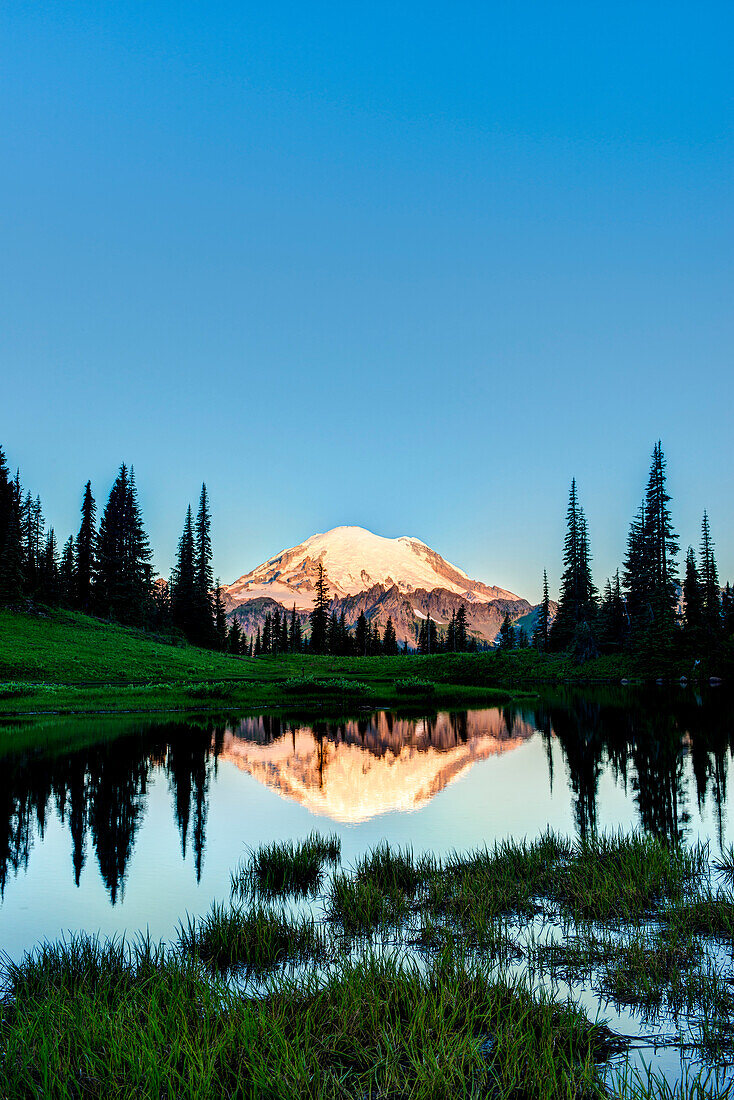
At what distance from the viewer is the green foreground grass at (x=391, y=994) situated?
18.0ft

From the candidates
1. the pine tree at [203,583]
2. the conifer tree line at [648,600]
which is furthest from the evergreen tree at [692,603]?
the pine tree at [203,583]

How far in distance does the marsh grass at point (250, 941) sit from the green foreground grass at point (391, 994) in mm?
28

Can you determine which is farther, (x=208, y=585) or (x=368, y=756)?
(x=208, y=585)

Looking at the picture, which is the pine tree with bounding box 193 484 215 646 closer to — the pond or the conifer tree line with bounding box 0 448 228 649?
the conifer tree line with bounding box 0 448 228 649

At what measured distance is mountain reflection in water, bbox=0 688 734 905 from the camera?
17281mm

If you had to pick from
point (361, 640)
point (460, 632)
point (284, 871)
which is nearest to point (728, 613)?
point (361, 640)

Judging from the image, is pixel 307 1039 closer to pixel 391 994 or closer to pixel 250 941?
pixel 391 994

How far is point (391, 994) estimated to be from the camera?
22.9 feet

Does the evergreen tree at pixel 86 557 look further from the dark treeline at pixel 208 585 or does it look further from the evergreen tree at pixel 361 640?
the evergreen tree at pixel 361 640

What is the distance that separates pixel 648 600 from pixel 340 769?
66.5m

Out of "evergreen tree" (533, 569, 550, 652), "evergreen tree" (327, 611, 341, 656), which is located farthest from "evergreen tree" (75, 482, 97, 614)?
"evergreen tree" (533, 569, 550, 652)

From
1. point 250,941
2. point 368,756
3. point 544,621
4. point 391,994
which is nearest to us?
point 391,994

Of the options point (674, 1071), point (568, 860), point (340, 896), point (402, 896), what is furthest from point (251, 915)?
point (568, 860)

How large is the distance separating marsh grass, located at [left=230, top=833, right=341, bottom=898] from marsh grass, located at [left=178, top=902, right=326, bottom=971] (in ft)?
7.70
